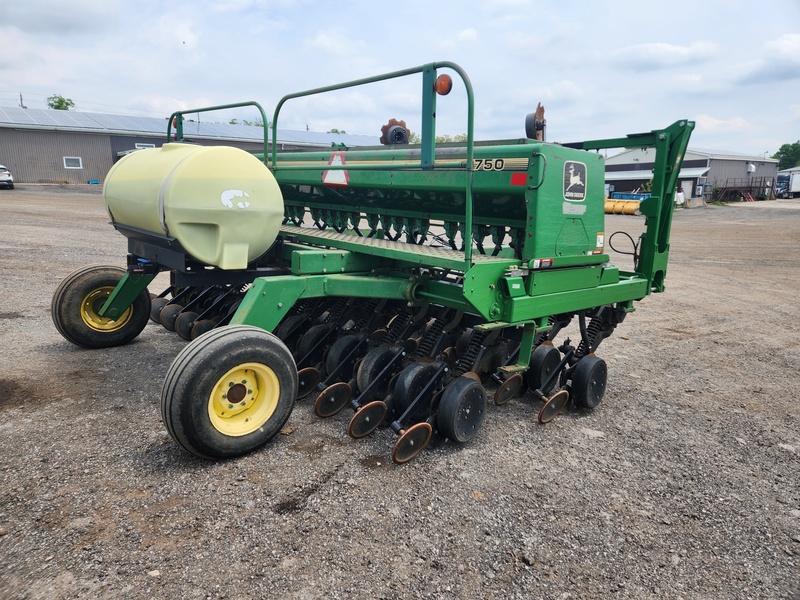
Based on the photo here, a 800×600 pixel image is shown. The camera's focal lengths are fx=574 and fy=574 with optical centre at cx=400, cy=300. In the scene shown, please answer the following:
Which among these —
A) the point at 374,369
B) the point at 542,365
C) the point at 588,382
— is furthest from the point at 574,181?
the point at 374,369

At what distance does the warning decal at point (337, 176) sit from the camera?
468 centimetres

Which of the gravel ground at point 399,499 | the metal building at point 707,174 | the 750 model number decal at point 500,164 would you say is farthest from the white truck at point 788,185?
the 750 model number decal at point 500,164

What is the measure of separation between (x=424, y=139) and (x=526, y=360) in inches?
64.2

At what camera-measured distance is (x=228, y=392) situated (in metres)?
3.09

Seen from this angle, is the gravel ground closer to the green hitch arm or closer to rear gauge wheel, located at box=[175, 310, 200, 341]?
rear gauge wheel, located at box=[175, 310, 200, 341]

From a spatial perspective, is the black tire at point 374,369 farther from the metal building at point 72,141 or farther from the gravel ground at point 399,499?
the metal building at point 72,141

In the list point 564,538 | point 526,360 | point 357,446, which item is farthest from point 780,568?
point 357,446

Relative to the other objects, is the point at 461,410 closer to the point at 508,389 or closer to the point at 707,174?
the point at 508,389

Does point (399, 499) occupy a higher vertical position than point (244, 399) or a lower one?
lower

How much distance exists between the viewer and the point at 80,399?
3.90 meters

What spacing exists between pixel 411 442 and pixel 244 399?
97 cm

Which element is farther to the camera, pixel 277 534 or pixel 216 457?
pixel 216 457

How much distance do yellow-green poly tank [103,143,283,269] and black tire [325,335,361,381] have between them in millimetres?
896

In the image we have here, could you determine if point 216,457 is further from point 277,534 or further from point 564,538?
point 564,538
